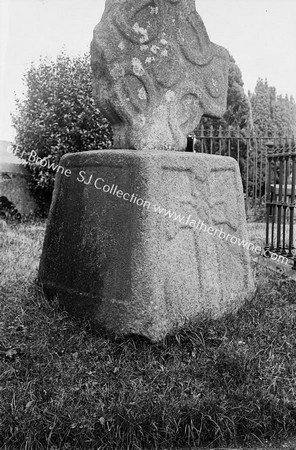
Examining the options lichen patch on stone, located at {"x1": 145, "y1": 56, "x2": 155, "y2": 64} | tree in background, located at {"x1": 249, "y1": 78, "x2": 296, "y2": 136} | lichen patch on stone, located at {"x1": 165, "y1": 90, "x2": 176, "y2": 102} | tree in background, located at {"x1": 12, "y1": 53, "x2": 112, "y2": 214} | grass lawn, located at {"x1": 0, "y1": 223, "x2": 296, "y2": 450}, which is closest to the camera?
grass lawn, located at {"x1": 0, "y1": 223, "x2": 296, "y2": 450}

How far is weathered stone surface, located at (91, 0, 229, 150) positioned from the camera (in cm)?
328

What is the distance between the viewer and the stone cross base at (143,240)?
3.07 meters

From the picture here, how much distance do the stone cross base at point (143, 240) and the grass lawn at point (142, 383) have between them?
0.48 feet

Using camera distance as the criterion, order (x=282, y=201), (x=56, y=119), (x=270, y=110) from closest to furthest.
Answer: (x=282, y=201) < (x=56, y=119) < (x=270, y=110)

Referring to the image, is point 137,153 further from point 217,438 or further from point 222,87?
point 217,438

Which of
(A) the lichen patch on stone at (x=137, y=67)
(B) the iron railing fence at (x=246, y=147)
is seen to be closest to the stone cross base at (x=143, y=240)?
(A) the lichen patch on stone at (x=137, y=67)

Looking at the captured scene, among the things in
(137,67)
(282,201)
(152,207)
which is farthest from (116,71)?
(282,201)

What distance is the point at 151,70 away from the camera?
340 centimetres

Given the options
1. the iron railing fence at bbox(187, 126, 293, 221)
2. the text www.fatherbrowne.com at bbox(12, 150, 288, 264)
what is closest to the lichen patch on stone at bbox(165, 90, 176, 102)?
the text www.fatherbrowne.com at bbox(12, 150, 288, 264)

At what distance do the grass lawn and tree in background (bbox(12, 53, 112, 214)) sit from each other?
612 cm

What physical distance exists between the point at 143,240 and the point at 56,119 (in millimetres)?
6822

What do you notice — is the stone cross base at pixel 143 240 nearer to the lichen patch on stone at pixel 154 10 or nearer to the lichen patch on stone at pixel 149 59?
the lichen patch on stone at pixel 149 59

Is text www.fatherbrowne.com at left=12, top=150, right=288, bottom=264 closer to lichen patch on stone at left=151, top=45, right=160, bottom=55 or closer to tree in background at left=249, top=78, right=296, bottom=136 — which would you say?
lichen patch on stone at left=151, top=45, right=160, bottom=55

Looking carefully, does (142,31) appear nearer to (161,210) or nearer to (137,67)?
(137,67)
